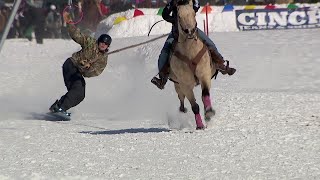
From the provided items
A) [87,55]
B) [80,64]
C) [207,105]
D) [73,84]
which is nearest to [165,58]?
[207,105]

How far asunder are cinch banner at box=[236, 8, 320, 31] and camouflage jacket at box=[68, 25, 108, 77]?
12.2 meters

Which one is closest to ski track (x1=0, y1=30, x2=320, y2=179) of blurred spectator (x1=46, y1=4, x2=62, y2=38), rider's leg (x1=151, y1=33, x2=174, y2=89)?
rider's leg (x1=151, y1=33, x2=174, y2=89)

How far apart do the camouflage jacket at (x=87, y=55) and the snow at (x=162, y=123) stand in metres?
0.80

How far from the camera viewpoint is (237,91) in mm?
14984

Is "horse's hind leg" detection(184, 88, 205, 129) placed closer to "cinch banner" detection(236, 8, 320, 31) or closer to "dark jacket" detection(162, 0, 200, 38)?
"dark jacket" detection(162, 0, 200, 38)

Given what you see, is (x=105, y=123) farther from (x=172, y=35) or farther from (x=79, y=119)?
(x=172, y=35)

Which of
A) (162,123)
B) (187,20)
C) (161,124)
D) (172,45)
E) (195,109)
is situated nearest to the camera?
(187,20)

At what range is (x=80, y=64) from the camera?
12930 millimetres

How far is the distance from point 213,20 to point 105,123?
13.3m

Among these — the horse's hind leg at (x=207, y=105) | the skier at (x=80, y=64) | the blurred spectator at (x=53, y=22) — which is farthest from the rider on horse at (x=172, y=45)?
the blurred spectator at (x=53, y=22)

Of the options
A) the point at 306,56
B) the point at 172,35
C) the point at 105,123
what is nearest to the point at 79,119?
the point at 105,123

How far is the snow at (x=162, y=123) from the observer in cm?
757

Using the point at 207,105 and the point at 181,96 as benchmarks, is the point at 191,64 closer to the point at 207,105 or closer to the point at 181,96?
the point at 207,105

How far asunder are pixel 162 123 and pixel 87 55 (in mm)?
1749
